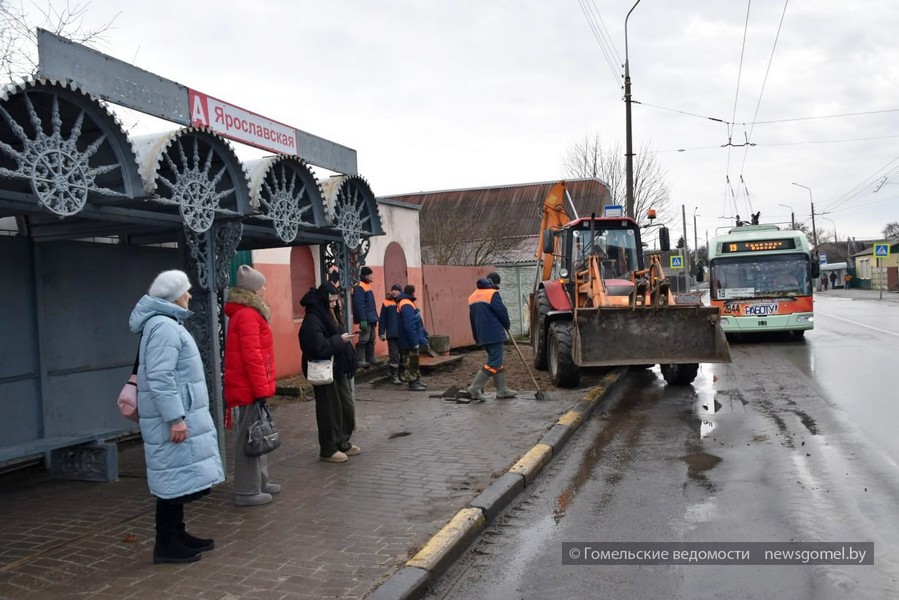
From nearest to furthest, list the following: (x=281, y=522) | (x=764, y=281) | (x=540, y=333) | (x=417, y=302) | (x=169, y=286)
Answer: (x=169, y=286)
(x=281, y=522)
(x=540, y=333)
(x=417, y=302)
(x=764, y=281)

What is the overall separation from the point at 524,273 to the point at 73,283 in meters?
14.7

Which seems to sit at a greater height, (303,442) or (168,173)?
(168,173)

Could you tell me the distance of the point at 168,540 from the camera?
4301 millimetres

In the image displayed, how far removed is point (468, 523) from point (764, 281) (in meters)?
14.9

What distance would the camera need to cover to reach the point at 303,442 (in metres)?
7.53

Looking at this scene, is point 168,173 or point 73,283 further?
point 73,283

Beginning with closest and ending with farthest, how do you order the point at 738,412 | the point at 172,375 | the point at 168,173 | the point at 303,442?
the point at 172,375 → the point at 168,173 → the point at 303,442 → the point at 738,412

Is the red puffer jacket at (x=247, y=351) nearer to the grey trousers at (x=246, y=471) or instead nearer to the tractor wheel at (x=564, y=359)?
the grey trousers at (x=246, y=471)

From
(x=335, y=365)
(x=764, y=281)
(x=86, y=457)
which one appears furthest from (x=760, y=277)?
(x=86, y=457)

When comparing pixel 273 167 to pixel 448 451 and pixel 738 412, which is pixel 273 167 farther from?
pixel 738 412

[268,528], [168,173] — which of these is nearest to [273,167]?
[168,173]

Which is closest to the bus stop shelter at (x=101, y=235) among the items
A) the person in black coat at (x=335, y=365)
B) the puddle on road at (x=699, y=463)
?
the person in black coat at (x=335, y=365)

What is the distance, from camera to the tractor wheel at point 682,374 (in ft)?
36.5

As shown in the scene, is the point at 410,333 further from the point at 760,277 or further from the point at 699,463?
→ the point at 760,277
